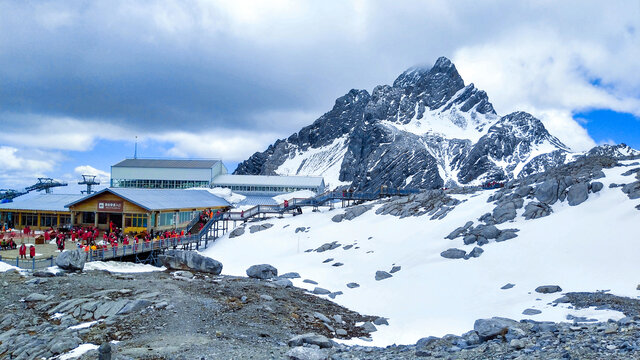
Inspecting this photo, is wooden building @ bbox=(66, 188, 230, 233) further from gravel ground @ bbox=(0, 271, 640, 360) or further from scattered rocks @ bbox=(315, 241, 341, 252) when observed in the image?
gravel ground @ bbox=(0, 271, 640, 360)

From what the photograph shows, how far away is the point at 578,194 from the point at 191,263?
2819cm

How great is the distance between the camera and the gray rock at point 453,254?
93.0ft

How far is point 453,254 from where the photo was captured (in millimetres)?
28594

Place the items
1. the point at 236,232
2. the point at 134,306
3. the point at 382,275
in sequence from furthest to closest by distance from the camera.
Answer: the point at 236,232 → the point at 382,275 → the point at 134,306

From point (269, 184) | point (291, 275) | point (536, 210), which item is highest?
point (269, 184)

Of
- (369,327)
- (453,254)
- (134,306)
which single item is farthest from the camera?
(453,254)

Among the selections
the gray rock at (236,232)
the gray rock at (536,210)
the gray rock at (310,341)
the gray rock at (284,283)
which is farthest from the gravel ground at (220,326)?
the gray rock at (236,232)

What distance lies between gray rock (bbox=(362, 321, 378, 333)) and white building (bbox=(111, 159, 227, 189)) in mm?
79725

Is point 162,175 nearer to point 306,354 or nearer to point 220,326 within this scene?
point 220,326

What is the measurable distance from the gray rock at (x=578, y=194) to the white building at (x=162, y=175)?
249 feet

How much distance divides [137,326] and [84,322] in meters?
2.73

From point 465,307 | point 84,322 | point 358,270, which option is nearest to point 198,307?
point 84,322

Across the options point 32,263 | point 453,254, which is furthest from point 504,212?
point 32,263

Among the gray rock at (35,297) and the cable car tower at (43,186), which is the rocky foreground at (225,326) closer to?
the gray rock at (35,297)
